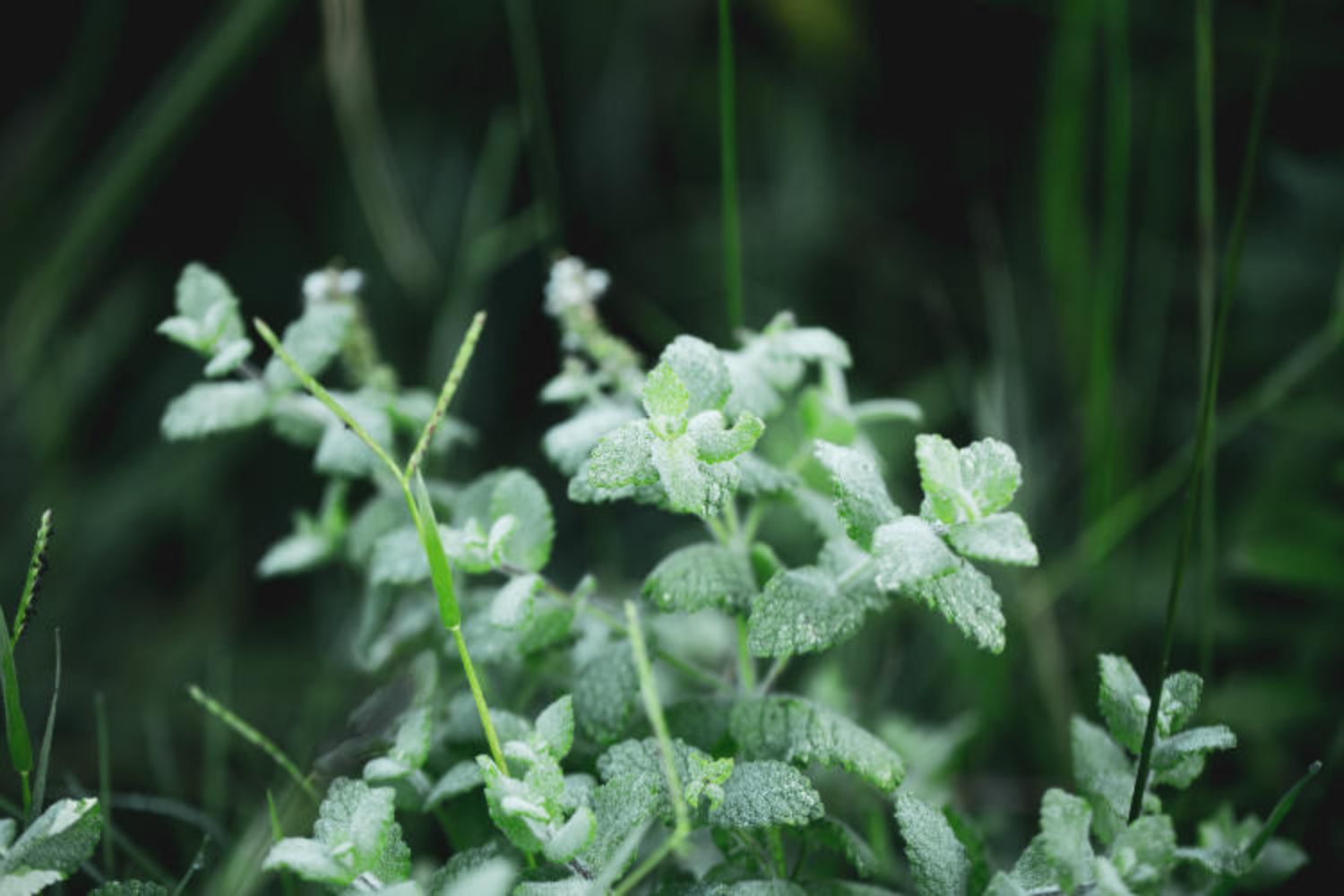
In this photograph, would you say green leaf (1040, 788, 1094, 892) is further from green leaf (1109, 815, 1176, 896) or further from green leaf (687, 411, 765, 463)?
green leaf (687, 411, 765, 463)

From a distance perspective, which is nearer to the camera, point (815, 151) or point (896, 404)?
point (896, 404)

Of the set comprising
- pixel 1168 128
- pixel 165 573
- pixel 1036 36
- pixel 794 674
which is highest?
pixel 1036 36

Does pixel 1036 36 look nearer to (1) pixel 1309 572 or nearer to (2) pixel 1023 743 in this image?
(1) pixel 1309 572

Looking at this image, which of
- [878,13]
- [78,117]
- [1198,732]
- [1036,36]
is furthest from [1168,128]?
[78,117]

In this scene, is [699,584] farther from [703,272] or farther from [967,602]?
[703,272]

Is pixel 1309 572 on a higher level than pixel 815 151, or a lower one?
lower

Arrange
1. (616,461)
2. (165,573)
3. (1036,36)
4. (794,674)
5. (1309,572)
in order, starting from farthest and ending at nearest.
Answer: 1. (1036,36)
2. (165,573)
3. (794,674)
4. (1309,572)
5. (616,461)

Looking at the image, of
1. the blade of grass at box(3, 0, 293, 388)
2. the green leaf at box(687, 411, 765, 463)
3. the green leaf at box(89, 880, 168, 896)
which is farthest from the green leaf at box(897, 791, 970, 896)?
the blade of grass at box(3, 0, 293, 388)

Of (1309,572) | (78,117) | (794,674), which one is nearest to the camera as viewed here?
(1309,572)
